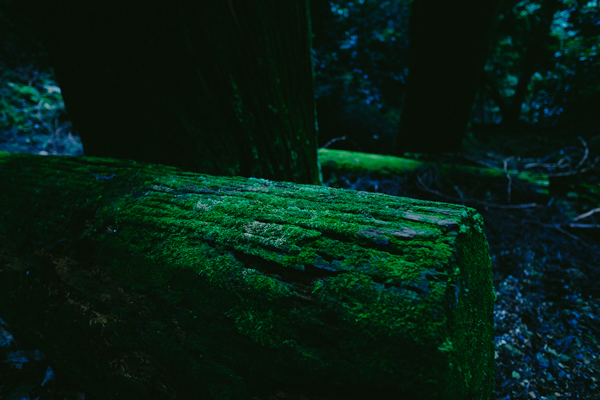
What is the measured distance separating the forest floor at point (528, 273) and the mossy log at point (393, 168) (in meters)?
0.10

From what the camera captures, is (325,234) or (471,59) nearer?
(325,234)

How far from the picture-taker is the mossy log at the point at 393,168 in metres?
3.28

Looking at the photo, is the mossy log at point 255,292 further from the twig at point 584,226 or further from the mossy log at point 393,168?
the twig at point 584,226

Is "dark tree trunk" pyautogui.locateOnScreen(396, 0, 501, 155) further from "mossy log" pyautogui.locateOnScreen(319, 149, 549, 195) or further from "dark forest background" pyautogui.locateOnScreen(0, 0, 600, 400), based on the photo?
"mossy log" pyautogui.locateOnScreen(319, 149, 549, 195)

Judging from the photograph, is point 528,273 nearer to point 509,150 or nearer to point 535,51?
point 509,150

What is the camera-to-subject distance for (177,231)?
91cm

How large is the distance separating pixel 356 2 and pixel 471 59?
5.34 metres

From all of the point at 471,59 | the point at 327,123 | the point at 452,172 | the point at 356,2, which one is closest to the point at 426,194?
the point at 452,172

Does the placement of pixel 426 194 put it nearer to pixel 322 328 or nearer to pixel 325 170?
pixel 325 170

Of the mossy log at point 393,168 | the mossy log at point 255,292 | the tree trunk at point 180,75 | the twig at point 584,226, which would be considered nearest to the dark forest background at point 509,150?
the twig at point 584,226

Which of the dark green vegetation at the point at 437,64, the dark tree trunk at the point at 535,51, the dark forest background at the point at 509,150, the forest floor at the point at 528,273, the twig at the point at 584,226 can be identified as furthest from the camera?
the dark tree trunk at the point at 535,51

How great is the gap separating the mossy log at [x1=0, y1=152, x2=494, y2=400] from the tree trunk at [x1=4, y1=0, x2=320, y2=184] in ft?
2.75

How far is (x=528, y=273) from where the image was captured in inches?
87.7

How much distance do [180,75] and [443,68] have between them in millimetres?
3627
